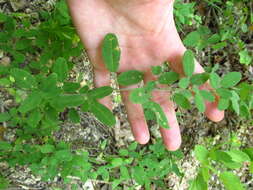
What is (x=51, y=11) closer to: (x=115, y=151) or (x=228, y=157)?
(x=115, y=151)

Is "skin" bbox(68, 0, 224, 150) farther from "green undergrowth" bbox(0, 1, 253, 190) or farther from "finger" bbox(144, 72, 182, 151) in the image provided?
"green undergrowth" bbox(0, 1, 253, 190)

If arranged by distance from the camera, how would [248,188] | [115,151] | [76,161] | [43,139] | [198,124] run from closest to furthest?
[76,161]
[43,139]
[115,151]
[198,124]
[248,188]

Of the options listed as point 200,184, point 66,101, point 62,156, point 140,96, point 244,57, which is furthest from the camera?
point 244,57

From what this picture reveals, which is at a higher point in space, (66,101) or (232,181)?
(66,101)

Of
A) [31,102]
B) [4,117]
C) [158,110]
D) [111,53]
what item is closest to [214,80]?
[158,110]

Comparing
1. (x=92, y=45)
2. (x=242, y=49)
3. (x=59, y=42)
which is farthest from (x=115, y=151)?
(x=242, y=49)

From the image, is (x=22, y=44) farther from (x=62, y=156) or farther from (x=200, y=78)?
(x=200, y=78)

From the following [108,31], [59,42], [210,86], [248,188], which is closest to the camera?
[210,86]
